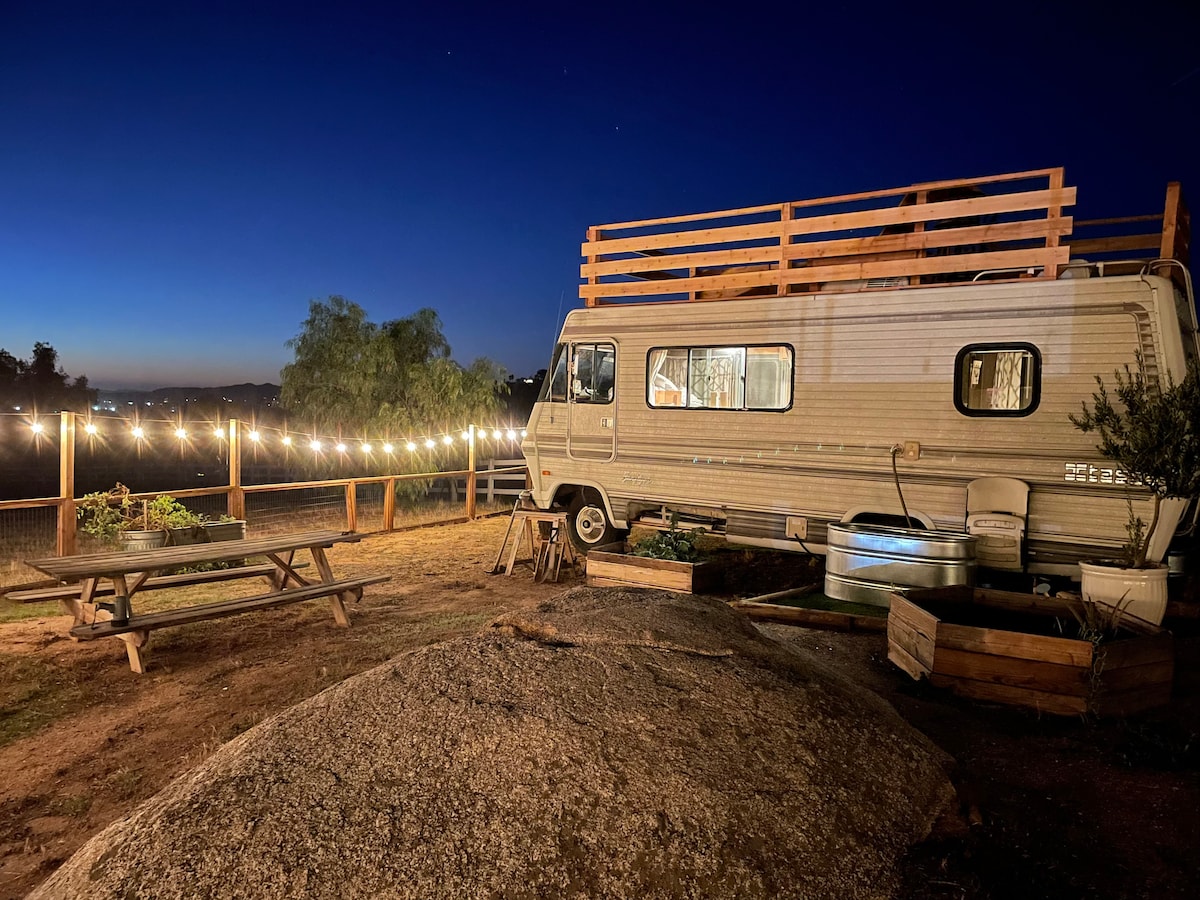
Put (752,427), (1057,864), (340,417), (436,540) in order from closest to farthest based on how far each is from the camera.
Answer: (1057,864)
(752,427)
(436,540)
(340,417)

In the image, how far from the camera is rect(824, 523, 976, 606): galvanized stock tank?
261 inches

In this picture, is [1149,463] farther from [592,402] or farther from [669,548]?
[592,402]

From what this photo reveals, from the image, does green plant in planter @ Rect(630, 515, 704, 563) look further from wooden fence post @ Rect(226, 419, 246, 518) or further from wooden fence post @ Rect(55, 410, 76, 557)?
wooden fence post @ Rect(55, 410, 76, 557)

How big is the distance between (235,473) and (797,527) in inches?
310

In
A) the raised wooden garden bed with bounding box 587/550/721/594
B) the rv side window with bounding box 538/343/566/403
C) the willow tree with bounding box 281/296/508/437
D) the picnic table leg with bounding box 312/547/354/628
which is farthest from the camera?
the willow tree with bounding box 281/296/508/437

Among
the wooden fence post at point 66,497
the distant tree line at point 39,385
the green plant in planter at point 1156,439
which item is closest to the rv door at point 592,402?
the green plant in planter at point 1156,439

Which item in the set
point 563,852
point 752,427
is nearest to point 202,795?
point 563,852

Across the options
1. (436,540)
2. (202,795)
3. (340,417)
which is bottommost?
(436,540)

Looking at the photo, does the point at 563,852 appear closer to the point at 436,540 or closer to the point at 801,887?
the point at 801,887

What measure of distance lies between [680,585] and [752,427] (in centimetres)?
202

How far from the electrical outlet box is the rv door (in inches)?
93.1

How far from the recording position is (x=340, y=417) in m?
19.7

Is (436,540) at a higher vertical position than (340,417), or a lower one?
lower

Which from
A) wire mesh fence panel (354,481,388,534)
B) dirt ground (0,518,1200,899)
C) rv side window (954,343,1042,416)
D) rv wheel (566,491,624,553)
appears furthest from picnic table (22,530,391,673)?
rv side window (954,343,1042,416)
